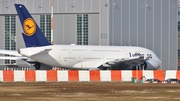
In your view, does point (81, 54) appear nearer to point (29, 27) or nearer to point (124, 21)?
point (29, 27)

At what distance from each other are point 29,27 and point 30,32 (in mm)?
781

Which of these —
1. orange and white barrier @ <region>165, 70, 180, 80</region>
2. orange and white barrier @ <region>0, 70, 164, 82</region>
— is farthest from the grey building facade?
orange and white barrier @ <region>0, 70, 164, 82</region>

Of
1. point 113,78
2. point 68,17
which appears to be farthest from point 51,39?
point 113,78

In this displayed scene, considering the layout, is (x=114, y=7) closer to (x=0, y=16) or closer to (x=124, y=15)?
(x=124, y=15)

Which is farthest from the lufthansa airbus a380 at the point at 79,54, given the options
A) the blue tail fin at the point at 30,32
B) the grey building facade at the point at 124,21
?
the grey building facade at the point at 124,21

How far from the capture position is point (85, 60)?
80312mm

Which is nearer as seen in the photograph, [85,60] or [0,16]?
[85,60]

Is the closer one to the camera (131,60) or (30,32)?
(30,32)

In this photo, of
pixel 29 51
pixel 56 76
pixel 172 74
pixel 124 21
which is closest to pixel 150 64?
pixel 124 21

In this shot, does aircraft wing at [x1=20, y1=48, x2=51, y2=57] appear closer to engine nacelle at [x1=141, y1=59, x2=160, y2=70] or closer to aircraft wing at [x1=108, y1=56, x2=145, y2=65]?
aircraft wing at [x1=108, y1=56, x2=145, y2=65]

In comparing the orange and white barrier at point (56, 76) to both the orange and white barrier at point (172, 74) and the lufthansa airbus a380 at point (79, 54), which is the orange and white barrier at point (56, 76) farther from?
the lufthansa airbus a380 at point (79, 54)

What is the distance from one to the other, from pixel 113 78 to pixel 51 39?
22894mm

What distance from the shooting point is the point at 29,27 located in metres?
75.9

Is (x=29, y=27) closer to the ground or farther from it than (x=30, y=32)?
farther from it
